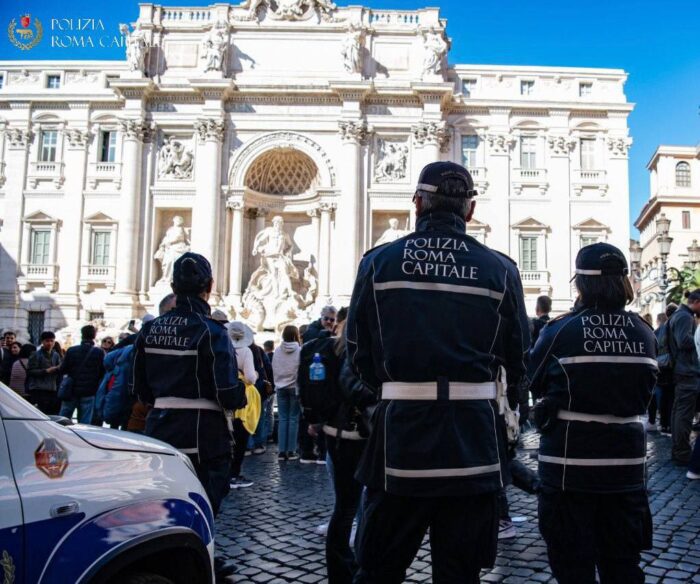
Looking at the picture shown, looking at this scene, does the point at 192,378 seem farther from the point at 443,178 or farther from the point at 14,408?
the point at 443,178

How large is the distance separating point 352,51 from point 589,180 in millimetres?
11637

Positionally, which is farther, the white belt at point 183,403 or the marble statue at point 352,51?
the marble statue at point 352,51

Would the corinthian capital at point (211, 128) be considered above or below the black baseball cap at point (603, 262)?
above

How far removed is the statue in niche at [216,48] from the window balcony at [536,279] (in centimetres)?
1561

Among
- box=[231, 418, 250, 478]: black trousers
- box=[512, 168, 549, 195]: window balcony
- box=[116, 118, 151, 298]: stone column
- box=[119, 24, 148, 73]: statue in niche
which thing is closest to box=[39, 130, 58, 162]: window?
box=[116, 118, 151, 298]: stone column

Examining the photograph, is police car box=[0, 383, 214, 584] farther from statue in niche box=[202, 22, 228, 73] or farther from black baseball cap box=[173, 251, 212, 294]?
statue in niche box=[202, 22, 228, 73]

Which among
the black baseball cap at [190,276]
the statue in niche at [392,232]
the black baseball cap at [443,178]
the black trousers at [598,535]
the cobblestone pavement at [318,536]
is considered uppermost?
the statue in niche at [392,232]

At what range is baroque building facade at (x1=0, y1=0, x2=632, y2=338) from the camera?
25.6 m

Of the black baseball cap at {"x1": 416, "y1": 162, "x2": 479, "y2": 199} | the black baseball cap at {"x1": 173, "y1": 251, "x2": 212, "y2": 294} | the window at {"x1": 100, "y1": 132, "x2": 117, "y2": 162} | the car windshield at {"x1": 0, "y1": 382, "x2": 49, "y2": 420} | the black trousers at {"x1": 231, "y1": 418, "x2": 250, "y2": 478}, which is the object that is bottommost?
the black trousers at {"x1": 231, "y1": 418, "x2": 250, "y2": 478}

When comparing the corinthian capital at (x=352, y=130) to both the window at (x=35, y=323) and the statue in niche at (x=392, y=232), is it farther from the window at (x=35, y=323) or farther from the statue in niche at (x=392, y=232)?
the window at (x=35, y=323)

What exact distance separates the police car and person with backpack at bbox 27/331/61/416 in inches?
318

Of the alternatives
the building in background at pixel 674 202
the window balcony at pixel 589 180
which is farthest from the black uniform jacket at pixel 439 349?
the building in background at pixel 674 202

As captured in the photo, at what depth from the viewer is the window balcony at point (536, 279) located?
86.2 ft

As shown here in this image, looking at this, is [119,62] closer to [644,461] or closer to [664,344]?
[664,344]
